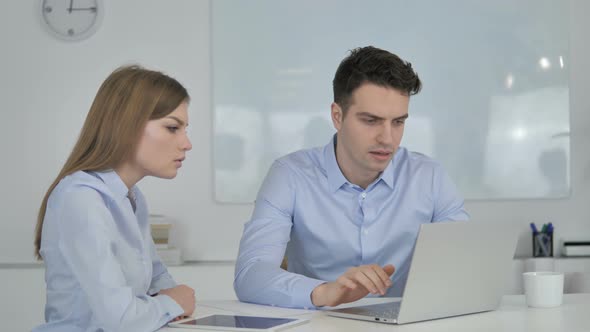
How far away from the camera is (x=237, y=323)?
195 centimetres

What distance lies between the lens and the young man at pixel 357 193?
102 inches

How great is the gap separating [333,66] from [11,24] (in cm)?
169

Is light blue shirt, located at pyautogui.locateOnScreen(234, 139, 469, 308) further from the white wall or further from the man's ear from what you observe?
the white wall

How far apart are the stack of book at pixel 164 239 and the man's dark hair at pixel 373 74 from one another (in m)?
A: 1.73

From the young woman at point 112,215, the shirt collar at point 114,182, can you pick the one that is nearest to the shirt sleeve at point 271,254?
the young woman at point 112,215

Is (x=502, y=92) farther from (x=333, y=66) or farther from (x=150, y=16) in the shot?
(x=150, y=16)

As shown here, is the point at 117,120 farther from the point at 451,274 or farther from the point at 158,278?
the point at 451,274

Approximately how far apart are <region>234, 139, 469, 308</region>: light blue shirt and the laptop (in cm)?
56

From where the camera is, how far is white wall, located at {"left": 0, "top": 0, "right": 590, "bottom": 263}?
434 cm

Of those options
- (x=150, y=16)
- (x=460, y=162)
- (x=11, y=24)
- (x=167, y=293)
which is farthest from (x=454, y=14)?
(x=167, y=293)

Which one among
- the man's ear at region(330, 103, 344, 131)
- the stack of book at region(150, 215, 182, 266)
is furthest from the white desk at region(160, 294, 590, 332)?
the stack of book at region(150, 215, 182, 266)

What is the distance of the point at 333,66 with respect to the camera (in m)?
4.45

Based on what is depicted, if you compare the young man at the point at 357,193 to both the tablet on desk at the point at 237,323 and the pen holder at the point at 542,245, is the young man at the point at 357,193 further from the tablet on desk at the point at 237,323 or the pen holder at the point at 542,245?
the pen holder at the point at 542,245

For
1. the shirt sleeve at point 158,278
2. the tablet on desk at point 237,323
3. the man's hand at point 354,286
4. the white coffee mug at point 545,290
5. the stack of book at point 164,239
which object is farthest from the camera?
the stack of book at point 164,239
